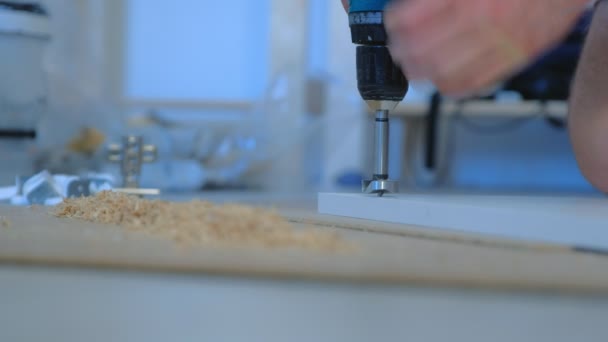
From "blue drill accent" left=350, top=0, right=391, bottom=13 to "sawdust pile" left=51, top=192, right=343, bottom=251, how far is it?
24cm

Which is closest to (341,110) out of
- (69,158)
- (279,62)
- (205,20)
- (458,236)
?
A: (279,62)

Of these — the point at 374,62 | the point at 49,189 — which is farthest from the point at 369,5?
the point at 49,189

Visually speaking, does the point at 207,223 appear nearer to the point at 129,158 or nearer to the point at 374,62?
the point at 374,62

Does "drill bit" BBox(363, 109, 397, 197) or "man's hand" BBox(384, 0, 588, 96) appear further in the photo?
"drill bit" BBox(363, 109, 397, 197)

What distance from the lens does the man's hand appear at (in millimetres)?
514

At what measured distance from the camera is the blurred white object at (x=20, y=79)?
1.46m

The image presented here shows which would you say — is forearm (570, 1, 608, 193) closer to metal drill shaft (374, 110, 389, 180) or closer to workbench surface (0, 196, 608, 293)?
metal drill shaft (374, 110, 389, 180)

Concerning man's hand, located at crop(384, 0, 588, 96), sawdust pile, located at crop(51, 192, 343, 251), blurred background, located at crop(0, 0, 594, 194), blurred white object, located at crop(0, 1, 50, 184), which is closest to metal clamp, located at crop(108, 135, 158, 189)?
blurred white object, located at crop(0, 1, 50, 184)

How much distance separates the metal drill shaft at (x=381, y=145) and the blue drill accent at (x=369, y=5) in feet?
0.39

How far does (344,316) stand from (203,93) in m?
2.55

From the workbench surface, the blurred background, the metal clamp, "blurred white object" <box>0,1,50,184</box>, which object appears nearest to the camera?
the workbench surface

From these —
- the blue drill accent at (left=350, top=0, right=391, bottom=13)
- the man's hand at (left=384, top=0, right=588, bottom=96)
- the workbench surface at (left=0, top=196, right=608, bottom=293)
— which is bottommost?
the workbench surface at (left=0, top=196, right=608, bottom=293)

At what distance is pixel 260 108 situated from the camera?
7.95ft

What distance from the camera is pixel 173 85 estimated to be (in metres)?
2.97
